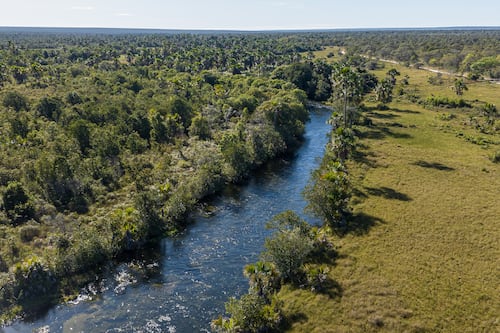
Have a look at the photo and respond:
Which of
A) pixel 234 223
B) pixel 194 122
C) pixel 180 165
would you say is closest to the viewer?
pixel 234 223

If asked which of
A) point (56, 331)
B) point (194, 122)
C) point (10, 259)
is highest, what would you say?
point (194, 122)

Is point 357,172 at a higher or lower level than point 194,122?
lower

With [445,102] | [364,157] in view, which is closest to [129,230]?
[364,157]

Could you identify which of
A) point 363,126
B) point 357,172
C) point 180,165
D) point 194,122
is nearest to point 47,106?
point 194,122

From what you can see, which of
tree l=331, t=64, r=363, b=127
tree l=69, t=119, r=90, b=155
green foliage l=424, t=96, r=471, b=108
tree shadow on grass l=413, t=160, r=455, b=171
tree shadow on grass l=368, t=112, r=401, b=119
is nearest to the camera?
tree l=69, t=119, r=90, b=155

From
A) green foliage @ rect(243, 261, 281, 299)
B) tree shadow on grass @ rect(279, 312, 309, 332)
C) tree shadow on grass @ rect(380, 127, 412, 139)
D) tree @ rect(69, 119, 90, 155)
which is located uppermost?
tree @ rect(69, 119, 90, 155)

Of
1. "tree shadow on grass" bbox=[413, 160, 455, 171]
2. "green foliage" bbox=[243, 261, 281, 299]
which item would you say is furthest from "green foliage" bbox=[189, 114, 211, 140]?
"green foliage" bbox=[243, 261, 281, 299]

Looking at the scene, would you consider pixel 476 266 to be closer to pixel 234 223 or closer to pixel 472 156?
pixel 234 223

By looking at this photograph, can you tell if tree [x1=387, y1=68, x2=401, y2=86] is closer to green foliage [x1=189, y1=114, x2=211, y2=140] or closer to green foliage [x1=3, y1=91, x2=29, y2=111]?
green foliage [x1=189, y1=114, x2=211, y2=140]
